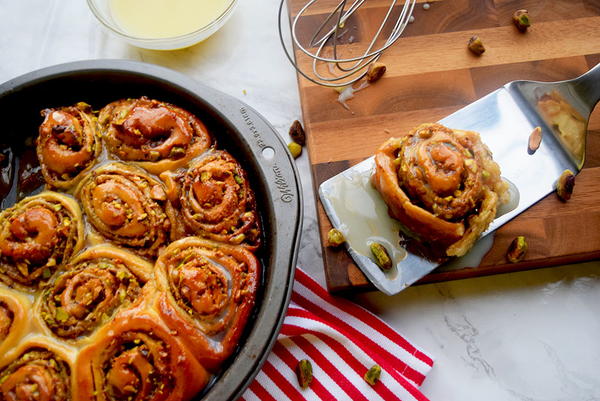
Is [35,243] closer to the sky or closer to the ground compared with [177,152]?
closer to the ground

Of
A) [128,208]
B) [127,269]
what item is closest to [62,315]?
A: [127,269]

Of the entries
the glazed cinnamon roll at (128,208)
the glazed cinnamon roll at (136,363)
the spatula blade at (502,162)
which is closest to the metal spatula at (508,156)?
the spatula blade at (502,162)

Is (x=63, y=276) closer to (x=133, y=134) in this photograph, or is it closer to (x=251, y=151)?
(x=133, y=134)

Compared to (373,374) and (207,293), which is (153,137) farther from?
(373,374)

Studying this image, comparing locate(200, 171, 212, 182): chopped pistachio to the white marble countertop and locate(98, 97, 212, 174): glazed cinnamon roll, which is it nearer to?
locate(98, 97, 212, 174): glazed cinnamon roll

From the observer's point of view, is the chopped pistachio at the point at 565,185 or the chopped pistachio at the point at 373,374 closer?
the chopped pistachio at the point at 373,374

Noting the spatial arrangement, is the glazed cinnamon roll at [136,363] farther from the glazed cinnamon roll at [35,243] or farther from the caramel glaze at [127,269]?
the glazed cinnamon roll at [35,243]
